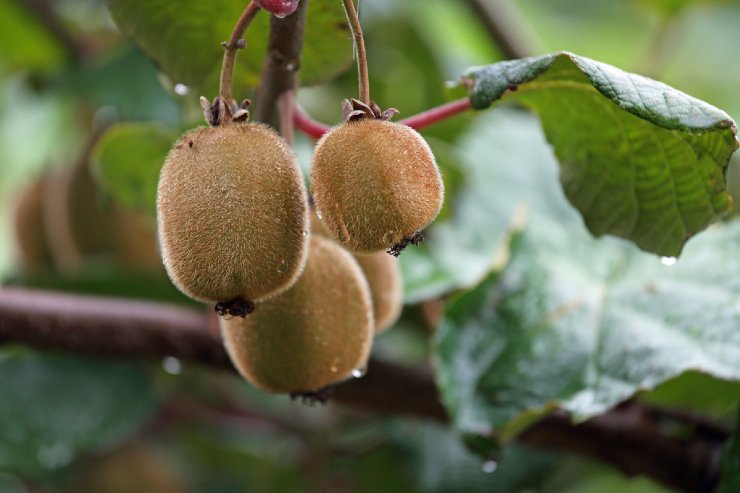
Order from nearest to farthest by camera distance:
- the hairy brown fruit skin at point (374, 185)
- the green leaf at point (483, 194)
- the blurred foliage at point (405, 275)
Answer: the hairy brown fruit skin at point (374, 185) → the blurred foliage at point (405, 275) → the green leaf at point (483, 194)

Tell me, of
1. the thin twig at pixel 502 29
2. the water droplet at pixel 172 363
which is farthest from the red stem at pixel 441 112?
the thin twig at pixel 502 29

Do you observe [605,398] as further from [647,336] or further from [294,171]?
[294,171]

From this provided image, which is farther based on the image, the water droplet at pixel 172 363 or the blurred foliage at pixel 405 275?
the water droplet at pixel 172 363

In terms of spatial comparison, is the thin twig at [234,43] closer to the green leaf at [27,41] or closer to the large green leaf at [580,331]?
the large green leaf at [580,331]

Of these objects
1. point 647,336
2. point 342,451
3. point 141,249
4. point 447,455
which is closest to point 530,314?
point 647,336

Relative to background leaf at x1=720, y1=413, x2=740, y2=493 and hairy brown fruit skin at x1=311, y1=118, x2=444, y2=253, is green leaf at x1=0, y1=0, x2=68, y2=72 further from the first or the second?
background leaf at x1=720, y1=413, x2=740, y2=493

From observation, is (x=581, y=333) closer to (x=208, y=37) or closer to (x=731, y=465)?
(x=731, y=465)
